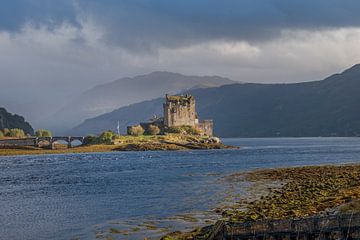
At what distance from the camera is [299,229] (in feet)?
72.7

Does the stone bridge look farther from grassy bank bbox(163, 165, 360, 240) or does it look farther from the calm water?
the calm water

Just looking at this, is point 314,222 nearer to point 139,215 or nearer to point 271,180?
point 139,215

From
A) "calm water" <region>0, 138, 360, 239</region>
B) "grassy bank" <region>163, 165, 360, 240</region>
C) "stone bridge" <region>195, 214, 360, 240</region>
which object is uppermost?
"stone bridge" <region>195, 214, 360, 240</region>

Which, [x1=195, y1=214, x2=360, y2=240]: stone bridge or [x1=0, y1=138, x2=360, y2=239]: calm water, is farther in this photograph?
[x1=0, y1=138, x2=360, y2=239]: calm water

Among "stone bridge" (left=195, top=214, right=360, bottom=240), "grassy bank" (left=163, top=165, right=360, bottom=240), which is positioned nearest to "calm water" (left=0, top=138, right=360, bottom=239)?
"grassy bank" (left=163, top=165, right=360, bottom=240)

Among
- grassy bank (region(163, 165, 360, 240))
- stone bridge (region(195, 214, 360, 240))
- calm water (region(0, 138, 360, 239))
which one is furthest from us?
calm water (region(0, 138, 360, 239))

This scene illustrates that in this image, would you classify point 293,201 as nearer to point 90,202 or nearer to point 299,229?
point 90,202

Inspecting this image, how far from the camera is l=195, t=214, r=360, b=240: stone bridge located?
21.9m

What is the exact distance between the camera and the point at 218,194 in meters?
55.6

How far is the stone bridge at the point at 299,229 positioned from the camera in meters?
21.9

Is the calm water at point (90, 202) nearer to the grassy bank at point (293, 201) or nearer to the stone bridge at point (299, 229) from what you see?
the grassy bank at point (293, 201)

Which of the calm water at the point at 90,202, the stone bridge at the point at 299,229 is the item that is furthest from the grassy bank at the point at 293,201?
the stone bridge at the point at 299,229

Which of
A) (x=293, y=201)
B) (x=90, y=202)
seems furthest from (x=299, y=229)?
(x=90, y=202)

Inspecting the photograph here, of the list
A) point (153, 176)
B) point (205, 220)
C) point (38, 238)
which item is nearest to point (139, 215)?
point (205, 220)
